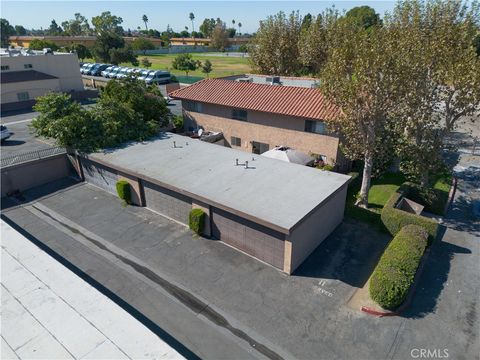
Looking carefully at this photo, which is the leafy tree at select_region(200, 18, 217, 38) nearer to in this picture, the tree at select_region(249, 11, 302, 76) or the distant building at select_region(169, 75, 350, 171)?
the tree at select_region(249, 11, 302, 76)

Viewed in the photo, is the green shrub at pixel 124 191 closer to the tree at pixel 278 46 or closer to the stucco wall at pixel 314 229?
the stucco wall at pixel 314 229

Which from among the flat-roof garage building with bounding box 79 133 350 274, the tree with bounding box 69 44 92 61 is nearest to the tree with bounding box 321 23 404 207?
the flat-roof garage building with bounding box 79 133 350 274

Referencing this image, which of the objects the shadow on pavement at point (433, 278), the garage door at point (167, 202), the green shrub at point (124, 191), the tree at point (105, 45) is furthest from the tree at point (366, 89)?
the tree at point (105, 45)

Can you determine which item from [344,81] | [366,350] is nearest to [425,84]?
[344,81]

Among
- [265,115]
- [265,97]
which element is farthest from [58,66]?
[265,115]

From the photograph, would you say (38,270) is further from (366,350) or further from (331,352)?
(366,350)

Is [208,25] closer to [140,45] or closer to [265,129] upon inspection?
[140,45]
